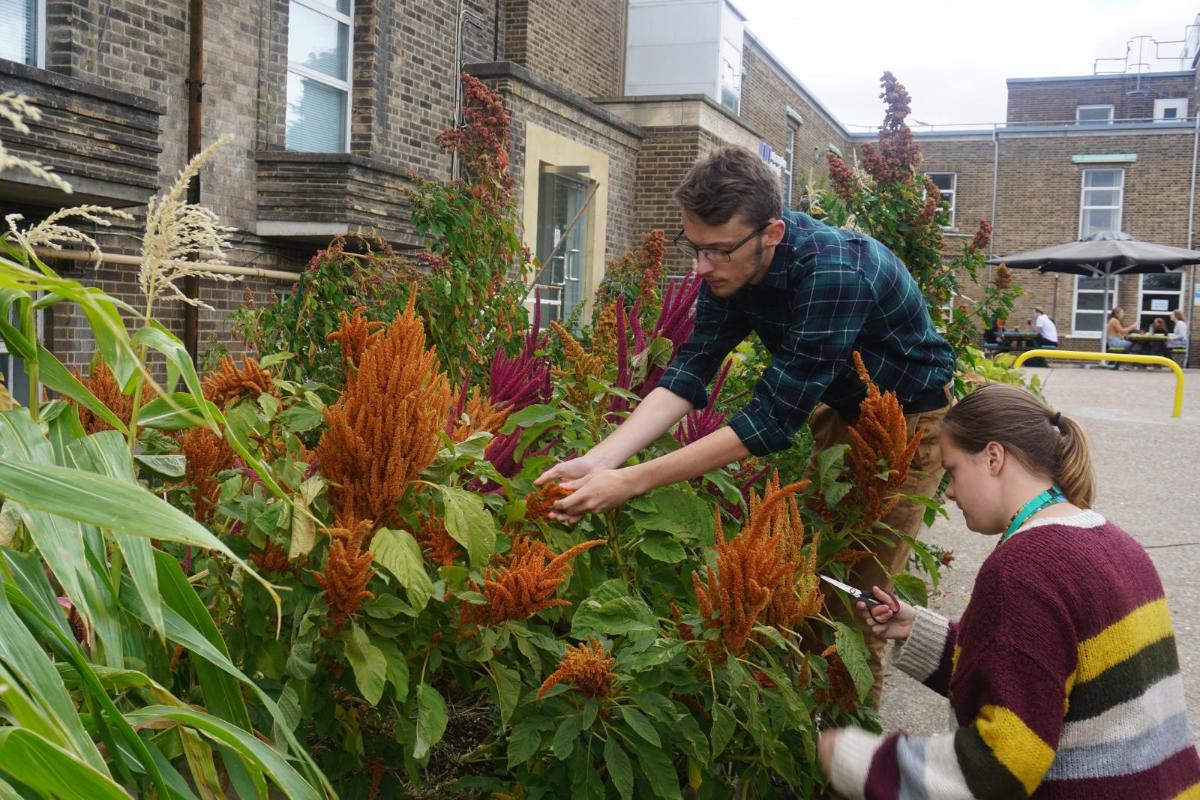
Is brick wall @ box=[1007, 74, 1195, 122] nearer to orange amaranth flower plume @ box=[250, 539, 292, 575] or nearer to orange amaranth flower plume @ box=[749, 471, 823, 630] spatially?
orange amaranth flower plume @ box=[749, 471, 823, 630]

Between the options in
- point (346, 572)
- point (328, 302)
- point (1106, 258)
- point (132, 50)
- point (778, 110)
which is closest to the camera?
point (346, 572)

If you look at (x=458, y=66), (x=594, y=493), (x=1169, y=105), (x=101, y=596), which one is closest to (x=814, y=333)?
(x=594, y=493)

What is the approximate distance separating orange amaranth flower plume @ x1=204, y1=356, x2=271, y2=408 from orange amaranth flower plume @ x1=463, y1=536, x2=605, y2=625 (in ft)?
2.03

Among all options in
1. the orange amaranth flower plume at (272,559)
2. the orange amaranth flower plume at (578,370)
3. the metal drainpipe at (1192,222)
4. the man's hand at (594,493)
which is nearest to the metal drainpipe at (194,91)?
the orange amaranth flower plume at (578,370)

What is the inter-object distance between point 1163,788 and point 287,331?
412 centimetres

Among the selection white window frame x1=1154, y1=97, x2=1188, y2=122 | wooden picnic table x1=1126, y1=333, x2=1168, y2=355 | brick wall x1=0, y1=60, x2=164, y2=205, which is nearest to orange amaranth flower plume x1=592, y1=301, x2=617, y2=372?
brick wall x1=0, y1=60, x2=164, y2=205

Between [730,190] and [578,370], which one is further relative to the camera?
[730,190]

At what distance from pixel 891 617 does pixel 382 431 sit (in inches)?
52.1

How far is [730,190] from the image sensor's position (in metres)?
2.95

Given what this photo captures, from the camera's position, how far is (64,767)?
105cm

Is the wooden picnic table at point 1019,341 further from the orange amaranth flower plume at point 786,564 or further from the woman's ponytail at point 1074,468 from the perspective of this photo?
the orange amaranth flower plume at point 786,564

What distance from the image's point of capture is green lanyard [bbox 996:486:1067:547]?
2.19 meters

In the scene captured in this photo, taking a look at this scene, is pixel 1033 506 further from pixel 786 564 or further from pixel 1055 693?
pixel 786 564

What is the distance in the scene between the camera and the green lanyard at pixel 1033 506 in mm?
2186
